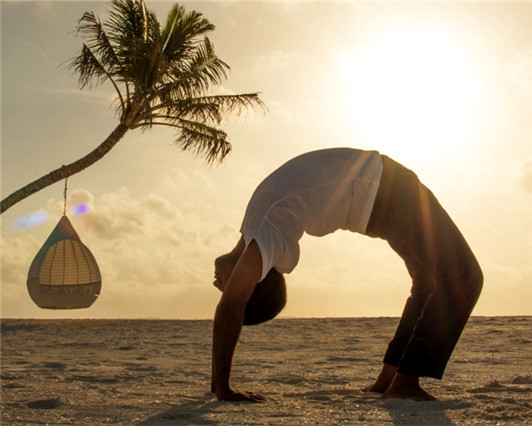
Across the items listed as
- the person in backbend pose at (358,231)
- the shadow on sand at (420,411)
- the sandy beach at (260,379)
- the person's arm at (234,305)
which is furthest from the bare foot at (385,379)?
the person's arm at (234,305)

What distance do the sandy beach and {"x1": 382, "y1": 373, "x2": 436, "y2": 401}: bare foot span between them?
0.29ft

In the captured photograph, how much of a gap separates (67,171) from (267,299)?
31.6 feet

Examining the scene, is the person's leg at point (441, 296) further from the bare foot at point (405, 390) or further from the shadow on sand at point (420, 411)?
the shadow on sand at point (420, 411)

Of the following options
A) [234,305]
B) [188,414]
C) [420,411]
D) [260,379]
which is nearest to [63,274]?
[260,379]

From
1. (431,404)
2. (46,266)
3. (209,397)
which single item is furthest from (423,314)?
(46,266)

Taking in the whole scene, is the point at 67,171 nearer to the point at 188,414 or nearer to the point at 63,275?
the point at 63,275

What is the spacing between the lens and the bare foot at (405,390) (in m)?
3.22

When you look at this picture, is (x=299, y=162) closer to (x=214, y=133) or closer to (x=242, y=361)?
(x=242, y=361)

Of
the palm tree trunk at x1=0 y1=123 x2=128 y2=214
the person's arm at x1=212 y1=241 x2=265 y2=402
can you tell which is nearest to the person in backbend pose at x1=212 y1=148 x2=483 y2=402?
the person's arm at x1=212 y1=241 x2=265 y2=402

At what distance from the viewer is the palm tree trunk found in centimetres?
1210

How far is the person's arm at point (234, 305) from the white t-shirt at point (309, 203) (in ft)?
0.19

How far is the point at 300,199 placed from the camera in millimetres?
3252

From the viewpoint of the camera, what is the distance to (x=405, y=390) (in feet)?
10.7

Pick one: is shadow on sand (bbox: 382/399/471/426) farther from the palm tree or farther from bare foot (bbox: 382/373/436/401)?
the palm tree
